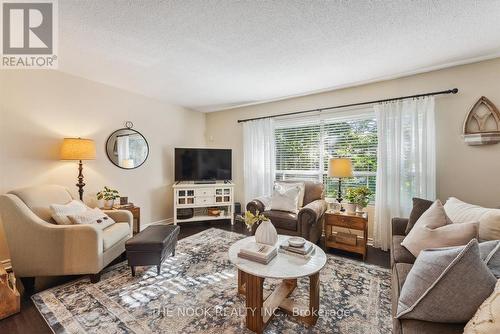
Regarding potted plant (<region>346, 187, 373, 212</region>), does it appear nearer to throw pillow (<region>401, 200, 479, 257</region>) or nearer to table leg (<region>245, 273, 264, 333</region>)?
throw pillow (<region>401, 200, 479, 257</region>)

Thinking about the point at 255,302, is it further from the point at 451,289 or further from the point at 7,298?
the point at 7,298

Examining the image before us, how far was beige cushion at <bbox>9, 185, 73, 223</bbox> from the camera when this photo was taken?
81.4 inches

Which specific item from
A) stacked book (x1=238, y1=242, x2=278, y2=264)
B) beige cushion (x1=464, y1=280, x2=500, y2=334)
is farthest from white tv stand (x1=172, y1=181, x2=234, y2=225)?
beige cushion (x1=464, y1=280, x2=500, y2=334)

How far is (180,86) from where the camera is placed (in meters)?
3.19

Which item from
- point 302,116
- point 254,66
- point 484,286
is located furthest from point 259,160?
point 484,286

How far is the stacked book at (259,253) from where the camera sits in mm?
1522

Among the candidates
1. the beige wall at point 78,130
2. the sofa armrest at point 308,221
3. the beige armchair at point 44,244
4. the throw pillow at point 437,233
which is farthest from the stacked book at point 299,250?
the beige wall at point 78,130

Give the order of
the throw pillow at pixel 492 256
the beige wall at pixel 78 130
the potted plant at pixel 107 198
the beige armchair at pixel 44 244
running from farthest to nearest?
the potted plant at pixel 107 198, the beige wall at pixel 78 130, the beige armchair at pixel 44 244, the throw pillow at pixel 492 256

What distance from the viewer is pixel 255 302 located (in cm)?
142

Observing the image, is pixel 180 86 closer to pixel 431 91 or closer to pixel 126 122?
pixel 126 122

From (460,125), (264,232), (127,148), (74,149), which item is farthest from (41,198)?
(460,125)

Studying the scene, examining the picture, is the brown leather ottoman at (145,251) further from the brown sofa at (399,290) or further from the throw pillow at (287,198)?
the brown sofa at (399,290)

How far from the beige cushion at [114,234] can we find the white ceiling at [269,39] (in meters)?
1.95

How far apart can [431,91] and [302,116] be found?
1703 millimetres
